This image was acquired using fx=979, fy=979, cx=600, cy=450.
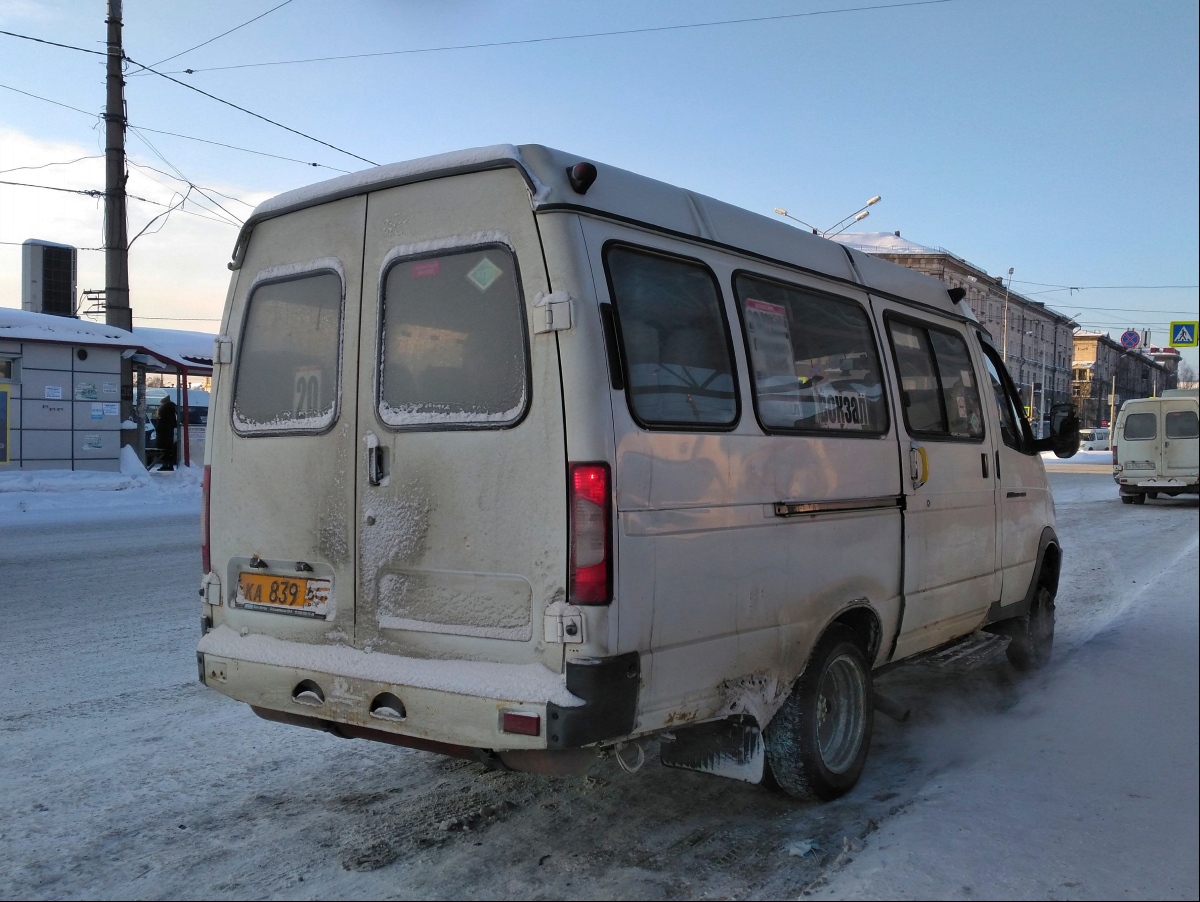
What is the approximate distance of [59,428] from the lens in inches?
762

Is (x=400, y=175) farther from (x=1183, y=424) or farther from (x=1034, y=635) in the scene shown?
(x=1034, y=635)

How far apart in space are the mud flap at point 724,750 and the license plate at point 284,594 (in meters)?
1.40

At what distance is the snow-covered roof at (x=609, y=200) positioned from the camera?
327 centimetres

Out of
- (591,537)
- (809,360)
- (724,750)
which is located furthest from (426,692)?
(809,360)

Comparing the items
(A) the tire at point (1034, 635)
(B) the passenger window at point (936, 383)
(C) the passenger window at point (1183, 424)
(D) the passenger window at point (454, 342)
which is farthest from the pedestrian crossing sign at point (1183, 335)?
(A) the tire at point (1034, 635)

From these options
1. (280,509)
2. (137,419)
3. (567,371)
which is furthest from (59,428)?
(567,371)

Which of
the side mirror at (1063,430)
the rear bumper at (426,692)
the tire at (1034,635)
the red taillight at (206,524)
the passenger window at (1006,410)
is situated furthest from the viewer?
the tire at (1034,635)

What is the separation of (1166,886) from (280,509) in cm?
336

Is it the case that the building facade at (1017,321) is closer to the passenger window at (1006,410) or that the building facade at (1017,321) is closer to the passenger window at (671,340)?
the passenger window at (1006,410)

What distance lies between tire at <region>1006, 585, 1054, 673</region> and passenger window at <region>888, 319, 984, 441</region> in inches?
59.0

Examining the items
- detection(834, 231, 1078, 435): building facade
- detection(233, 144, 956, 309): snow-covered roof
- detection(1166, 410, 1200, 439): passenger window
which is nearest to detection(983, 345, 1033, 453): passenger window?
detection(233, 144, 956, 309): snow-covered roof

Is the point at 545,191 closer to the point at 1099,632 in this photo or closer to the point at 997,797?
the point at 997,797

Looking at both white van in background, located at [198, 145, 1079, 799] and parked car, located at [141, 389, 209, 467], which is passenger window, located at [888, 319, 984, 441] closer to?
white van in background, located at [198, 145, 1079, 799]

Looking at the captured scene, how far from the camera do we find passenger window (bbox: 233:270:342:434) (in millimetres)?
3770
